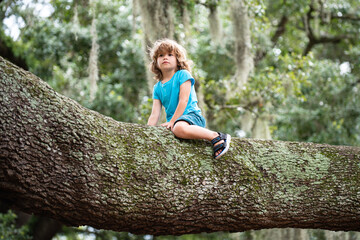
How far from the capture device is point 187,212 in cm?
225

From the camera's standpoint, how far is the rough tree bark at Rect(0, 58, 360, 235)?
6.40 feet

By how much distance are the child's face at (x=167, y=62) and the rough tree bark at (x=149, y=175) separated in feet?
2.38

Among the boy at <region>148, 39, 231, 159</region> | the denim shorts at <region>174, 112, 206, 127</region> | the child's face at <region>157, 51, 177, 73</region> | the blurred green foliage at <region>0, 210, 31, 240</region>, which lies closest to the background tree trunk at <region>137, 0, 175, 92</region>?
the boy at <region>148, 39, 231, 159</region>

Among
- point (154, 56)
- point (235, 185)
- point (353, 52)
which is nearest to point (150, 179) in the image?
point (235, 185)

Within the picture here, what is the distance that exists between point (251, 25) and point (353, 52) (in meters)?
3.81

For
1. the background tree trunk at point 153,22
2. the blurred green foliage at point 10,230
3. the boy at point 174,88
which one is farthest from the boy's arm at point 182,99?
the blurred green foliage at point 10,230

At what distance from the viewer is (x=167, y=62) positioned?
9.93ft

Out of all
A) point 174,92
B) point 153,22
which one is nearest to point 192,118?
point 174,92

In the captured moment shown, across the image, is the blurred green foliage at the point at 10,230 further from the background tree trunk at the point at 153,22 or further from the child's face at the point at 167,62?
the child's face at the point at 167,62

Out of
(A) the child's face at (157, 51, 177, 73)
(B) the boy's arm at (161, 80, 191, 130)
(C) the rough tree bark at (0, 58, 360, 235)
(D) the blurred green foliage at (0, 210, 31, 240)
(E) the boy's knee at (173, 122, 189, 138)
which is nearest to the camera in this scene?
(C) the rough tree bark at (0, 58, 360, 235)

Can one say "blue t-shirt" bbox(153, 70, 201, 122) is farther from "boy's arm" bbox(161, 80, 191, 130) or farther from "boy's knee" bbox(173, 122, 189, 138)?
"boy's knee" bbox(173, 122, 189, 138)

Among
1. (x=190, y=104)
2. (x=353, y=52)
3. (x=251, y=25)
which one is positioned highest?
(x=353, y=52)

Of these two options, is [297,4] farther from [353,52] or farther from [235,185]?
[235,185]

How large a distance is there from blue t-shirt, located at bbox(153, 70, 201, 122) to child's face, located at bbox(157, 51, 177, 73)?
0.10 meters
